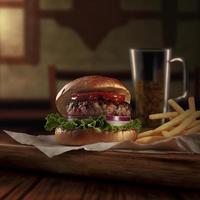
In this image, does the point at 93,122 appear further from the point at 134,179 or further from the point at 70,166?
the point at 134,179

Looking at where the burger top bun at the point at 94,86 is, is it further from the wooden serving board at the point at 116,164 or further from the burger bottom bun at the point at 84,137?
the wooden serving board at the point at 116,164

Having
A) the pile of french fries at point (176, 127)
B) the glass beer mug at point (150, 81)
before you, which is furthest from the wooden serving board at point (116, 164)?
the glass beer mug at point (150, 81)

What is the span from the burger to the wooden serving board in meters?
0.30

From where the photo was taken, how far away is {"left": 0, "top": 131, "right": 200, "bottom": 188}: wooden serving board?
150 centimetres

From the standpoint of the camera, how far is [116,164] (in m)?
1.60

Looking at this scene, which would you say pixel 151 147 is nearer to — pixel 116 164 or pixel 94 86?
pixel 116 164

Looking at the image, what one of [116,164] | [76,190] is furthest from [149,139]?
[76,190]

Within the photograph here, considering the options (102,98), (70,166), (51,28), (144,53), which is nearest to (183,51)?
(51,28)

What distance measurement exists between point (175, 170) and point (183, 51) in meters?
4.67

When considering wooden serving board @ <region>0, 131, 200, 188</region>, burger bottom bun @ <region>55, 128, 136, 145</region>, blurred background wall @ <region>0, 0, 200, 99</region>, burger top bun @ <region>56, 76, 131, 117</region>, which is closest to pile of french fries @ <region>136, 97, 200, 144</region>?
burger bottom bun @ <region>55, 128, 136, 145</region>

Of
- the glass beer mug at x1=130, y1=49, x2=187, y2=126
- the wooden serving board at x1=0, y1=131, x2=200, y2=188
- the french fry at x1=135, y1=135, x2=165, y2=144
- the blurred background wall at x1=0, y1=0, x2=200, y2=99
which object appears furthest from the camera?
the blurred background wall at x1=0, y1=0, x2=200, y2=99

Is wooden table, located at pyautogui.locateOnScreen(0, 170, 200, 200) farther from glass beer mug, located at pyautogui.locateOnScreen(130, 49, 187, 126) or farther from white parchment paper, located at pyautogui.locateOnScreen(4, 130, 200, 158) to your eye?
glass beer mug, located at pyautogui.locateOnScreen(130, 49, 187, 126)

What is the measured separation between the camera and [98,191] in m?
1.44

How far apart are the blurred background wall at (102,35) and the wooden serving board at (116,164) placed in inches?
170
